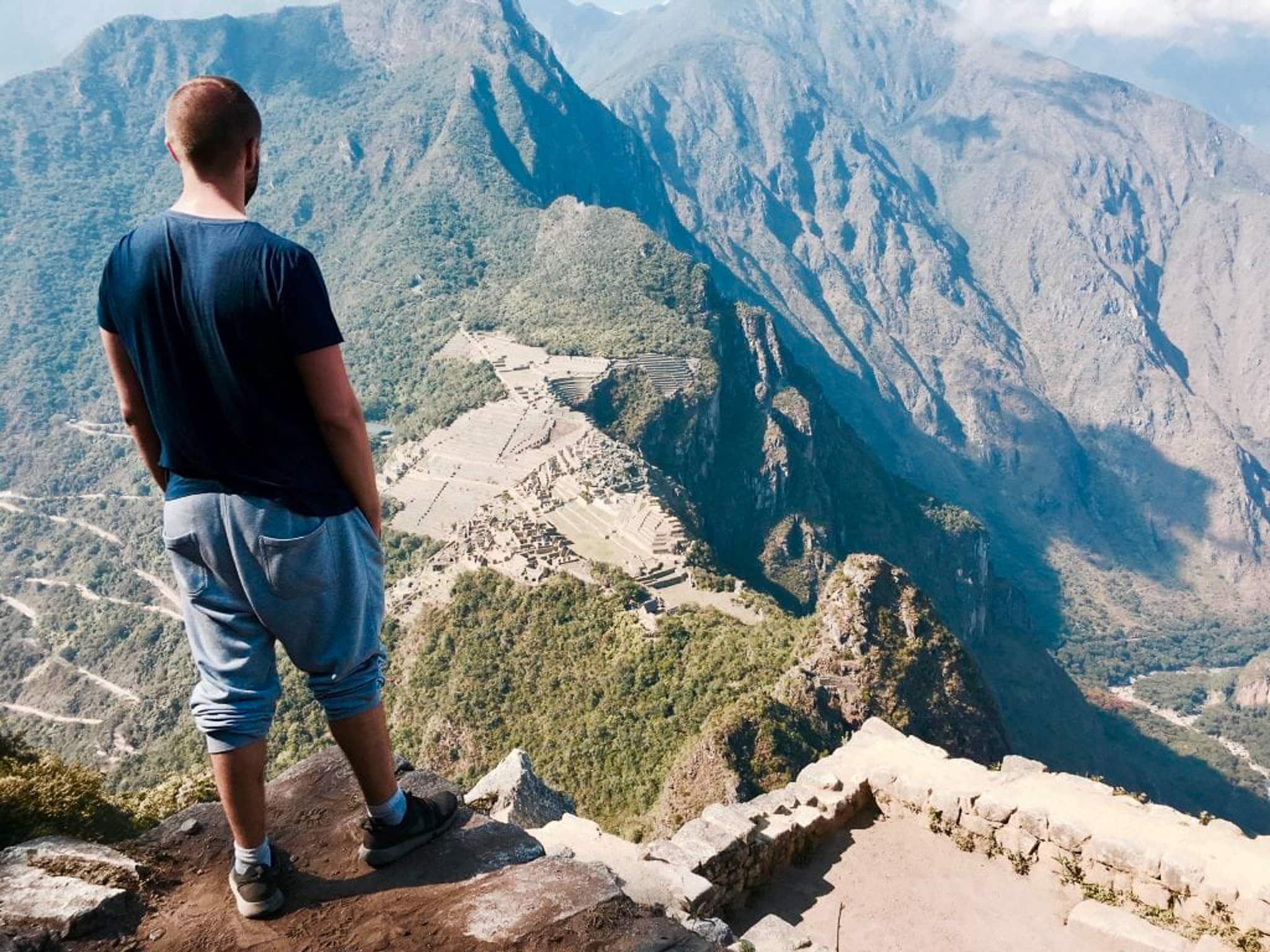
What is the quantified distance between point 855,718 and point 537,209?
10822 centimetres

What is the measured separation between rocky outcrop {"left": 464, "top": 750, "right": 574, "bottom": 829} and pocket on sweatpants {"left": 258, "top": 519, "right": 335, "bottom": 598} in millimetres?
5016

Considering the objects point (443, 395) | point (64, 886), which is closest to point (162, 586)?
point (443, 395)

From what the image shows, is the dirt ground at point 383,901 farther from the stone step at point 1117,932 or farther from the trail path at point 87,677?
the trail path at point 87,677

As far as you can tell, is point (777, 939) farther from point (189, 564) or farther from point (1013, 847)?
point (189, 564)

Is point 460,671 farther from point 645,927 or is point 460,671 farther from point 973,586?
point 973,586

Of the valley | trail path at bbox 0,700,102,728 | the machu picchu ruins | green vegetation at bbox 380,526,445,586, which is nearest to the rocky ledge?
the valley

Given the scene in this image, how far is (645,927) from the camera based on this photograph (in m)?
3.18

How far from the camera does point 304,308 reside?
2.89m

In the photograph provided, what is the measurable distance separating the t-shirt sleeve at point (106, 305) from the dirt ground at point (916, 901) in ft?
21.0

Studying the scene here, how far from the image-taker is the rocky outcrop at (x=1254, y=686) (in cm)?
10319

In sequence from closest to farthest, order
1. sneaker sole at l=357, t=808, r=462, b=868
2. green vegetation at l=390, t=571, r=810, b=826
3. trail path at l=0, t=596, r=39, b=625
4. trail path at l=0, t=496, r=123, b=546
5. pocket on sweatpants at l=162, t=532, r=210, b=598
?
pocket on sweatpants at l=162, t=532, r=210, b=598 → sneaker sole at l=357, t=808, r=462, b=868 → green vegetation at l=390, t=571, r=810, b=826 → trail path at l=0, t=596, r=39, b=625 → trail path at l=0, t=496, r=123, b=546

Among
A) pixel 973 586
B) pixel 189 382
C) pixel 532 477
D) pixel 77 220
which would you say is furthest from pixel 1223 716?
pixel 77 220

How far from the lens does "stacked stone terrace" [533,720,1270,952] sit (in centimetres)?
637

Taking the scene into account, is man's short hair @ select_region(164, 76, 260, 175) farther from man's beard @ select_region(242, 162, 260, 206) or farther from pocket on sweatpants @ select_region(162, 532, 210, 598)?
pocket on sweatpants @ select_region(162, 532, 210, 598)
